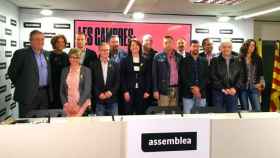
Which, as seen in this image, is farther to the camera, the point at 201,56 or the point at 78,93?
the point at 201,56

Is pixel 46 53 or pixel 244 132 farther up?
pixel 46 53

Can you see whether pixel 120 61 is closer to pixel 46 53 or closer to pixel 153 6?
pixel 46 53

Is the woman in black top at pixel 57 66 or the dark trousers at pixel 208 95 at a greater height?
the woman in black top at pixel 57 66

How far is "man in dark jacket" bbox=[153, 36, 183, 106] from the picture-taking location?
14.7 feet

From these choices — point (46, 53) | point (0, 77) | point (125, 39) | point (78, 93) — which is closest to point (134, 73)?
point (78, 93)

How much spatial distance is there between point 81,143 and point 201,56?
10.2ft

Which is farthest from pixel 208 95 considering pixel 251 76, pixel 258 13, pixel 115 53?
pixel 258 13

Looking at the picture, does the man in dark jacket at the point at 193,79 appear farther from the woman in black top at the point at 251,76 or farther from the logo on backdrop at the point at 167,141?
the logo on backdrop at the point at 167,141

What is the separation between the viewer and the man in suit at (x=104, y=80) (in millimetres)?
4199

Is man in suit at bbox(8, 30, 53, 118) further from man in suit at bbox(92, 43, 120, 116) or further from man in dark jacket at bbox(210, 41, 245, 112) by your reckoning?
man in dark jacket at bbox(210, 41, 245, 112)

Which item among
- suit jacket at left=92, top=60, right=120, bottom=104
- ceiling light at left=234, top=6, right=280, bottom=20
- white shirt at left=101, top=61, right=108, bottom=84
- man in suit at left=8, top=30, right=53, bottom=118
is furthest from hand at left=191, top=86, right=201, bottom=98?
ceiling light at left=234, top=6, right=280, bottom=20

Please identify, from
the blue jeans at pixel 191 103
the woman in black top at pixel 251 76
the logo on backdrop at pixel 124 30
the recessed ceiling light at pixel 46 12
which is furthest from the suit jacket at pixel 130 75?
the recessed ceiling light at pixel 46 12

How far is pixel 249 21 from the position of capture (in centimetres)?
797

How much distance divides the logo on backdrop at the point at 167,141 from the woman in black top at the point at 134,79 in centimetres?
244
